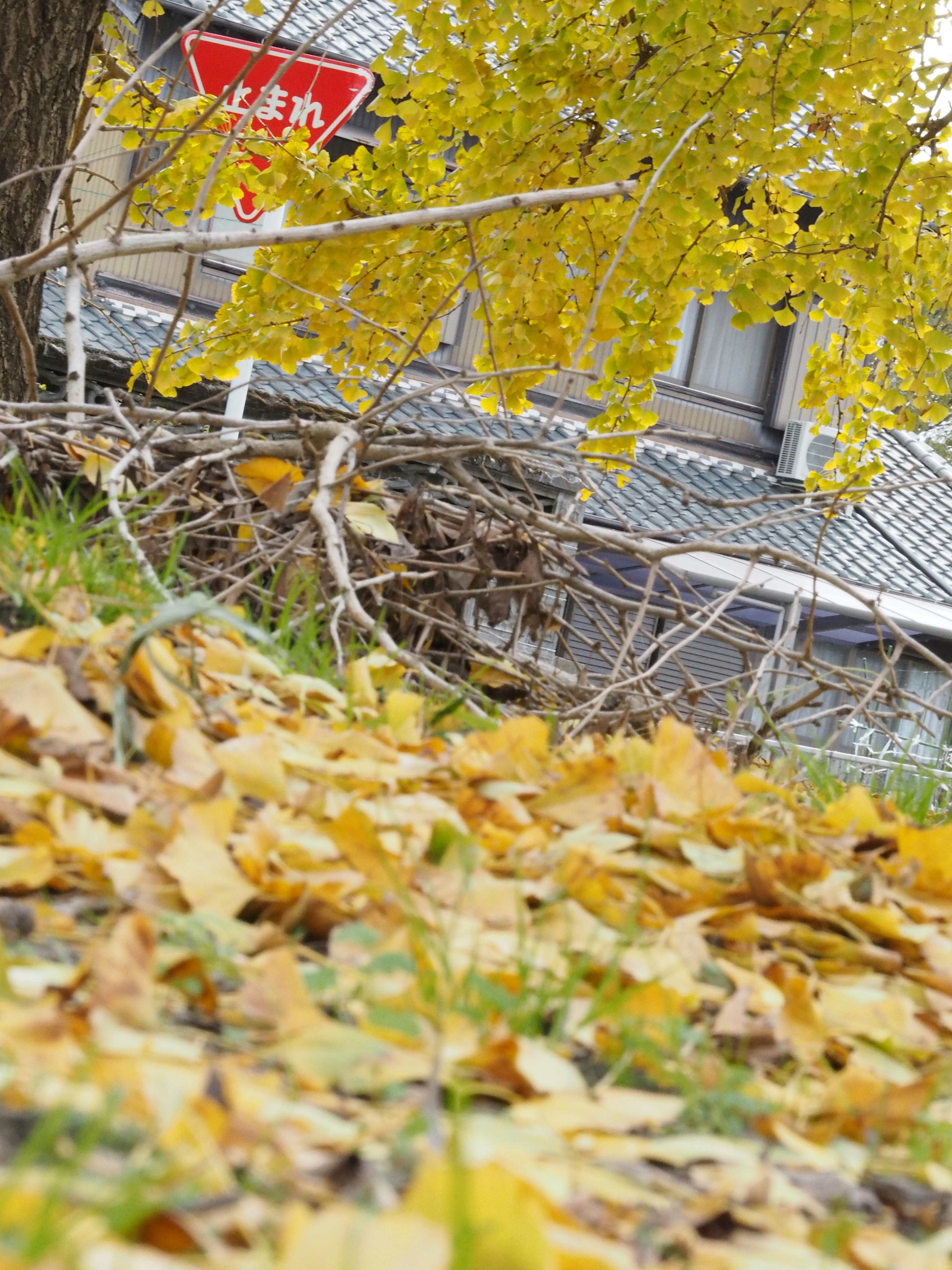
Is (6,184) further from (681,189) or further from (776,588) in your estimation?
(776,588)

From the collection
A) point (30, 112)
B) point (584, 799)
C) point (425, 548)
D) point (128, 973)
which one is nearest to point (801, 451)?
point (30, 112)

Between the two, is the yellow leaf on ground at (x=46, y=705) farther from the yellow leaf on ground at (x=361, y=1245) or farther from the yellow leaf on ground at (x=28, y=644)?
the yellow leaf on ground at (x=361, y=1245)

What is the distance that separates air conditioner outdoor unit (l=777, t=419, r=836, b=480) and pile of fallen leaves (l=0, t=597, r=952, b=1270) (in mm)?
12584

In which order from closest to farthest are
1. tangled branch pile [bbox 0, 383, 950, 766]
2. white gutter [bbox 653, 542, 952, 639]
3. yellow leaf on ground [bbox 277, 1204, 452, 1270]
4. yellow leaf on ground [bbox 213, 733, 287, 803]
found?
yellow leaf on ground [bbox 277, 1204, 452, 1270], yellow leaf on ground [bbox 213, 733, 287, 803], tangled branch pile [bbox 0, 383, 950, 766], white gutter [bbox 653, 542, 952, 639]

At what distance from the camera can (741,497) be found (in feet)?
44.5

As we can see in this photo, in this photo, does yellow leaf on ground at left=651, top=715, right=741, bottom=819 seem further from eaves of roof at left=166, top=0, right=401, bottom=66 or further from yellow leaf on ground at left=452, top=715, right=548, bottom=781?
eaves of roof at left=166, top=0, right=401, bottom=66

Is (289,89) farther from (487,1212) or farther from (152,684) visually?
(487,1212)

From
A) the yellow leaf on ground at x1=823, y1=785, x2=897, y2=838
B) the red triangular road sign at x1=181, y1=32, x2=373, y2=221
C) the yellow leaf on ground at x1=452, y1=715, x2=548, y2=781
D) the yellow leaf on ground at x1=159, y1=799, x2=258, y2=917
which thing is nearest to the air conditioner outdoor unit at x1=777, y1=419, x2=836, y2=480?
the red triangular road sign at x1=181, y1=32, x2=373, y2=221

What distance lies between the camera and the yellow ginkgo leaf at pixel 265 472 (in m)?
2.61

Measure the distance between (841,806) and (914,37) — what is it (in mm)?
3696

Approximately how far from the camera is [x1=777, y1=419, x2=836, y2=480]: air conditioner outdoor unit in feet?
45.5

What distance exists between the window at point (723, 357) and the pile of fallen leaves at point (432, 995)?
42.4 ft

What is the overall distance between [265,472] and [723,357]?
12.4 meters

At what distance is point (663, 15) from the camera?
14.1ft
